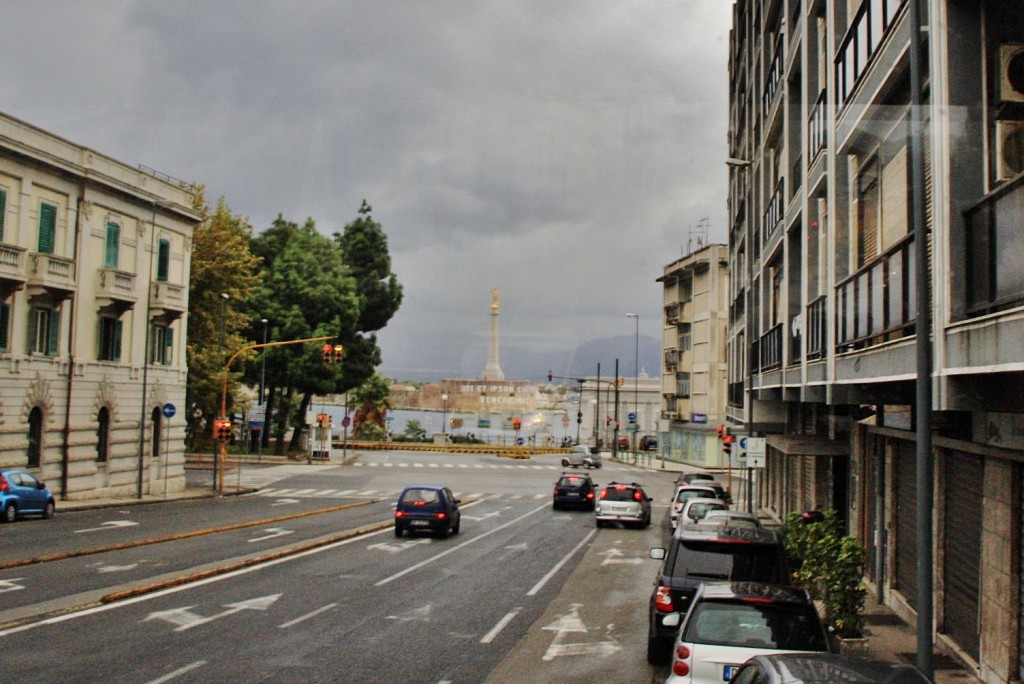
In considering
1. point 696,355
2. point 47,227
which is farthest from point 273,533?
point 696,355

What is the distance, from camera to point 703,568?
501 inches

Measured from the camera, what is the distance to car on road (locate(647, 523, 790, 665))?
12406mm

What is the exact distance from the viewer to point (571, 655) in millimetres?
13523

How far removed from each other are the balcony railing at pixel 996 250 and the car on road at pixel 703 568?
15.2 feet

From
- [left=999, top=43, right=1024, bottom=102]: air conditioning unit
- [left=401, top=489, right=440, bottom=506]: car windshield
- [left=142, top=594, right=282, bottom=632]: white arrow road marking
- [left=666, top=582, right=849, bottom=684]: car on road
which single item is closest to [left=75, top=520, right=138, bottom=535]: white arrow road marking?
[left=401, top=489, right=440, bottom=506]: car windshield

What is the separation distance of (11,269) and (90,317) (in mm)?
5071

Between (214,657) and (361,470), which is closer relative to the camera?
(214,657)

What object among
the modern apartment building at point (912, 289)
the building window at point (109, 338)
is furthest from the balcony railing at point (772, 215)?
the building window at point (109, 338)

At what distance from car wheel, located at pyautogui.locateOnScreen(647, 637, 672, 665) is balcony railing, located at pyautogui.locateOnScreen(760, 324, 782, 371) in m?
13.1

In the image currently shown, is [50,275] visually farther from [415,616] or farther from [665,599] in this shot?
[665,599]

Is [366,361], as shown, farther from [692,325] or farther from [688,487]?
[688,487]

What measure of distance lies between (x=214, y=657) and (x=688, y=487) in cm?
2235

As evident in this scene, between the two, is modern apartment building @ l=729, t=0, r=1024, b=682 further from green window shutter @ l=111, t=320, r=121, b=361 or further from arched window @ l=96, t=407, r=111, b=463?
arched window @ l=96, t=407, r=111, b=463

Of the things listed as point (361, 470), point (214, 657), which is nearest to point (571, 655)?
point (214, 657)
